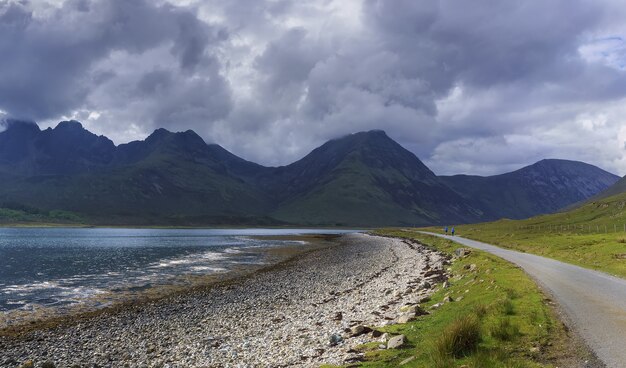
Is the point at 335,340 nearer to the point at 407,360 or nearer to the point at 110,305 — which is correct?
the point at 407,360

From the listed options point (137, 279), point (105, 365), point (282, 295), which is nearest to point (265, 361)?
point (105, 365)

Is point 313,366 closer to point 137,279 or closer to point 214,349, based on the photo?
point 214,349

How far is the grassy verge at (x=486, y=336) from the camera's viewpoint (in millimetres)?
13748

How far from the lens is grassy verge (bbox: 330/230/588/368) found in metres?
13.7

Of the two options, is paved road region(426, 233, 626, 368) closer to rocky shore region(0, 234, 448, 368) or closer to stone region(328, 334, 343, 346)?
rocky shore region(0, 234, 448, 368)

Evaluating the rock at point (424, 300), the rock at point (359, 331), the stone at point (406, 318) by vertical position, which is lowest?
the rock at point (359, 331)

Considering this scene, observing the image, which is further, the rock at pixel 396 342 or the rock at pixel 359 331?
the rock at pixel 359 331

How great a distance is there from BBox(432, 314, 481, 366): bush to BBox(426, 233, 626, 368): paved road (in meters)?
3.98

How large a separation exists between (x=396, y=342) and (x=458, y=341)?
352 centimetres

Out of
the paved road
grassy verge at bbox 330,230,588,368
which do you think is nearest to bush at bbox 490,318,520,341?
grassy verge at bbox 330,230,588,368

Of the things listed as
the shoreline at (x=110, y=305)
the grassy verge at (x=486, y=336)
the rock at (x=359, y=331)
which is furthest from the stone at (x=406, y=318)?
the shoreline at (x=110, y=305)

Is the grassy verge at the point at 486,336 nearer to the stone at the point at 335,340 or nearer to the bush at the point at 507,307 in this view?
the bush at the point at 507,307

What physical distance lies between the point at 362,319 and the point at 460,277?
14565 millimetres

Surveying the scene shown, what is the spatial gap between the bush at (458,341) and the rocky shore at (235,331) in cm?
322
